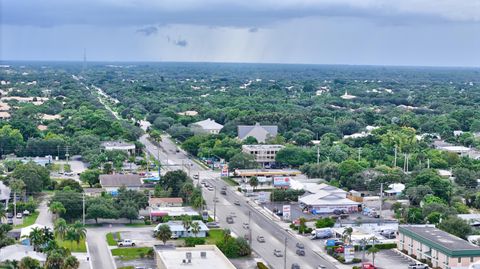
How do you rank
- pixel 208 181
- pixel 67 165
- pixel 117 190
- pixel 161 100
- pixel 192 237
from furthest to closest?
pixel 161 100 → pixel 67 165 → pixel 208 181 → pixel 117 190 → pixel 192 237

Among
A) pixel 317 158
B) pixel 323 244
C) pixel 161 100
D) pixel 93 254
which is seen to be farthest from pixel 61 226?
pixel 161 100

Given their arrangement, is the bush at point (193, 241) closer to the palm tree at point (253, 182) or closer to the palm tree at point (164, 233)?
the palm tree at point (164, 233)

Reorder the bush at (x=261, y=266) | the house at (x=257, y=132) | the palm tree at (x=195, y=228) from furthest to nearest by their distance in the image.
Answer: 1. the house at (x=257, y=132)
2. the palm tree at (x=195, y=228)
3. the bush at (x=261, y=266)

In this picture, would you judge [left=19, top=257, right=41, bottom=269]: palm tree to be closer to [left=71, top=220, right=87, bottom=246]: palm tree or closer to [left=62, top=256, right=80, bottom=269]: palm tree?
[left=62, top=256, right=80, bottom=269]: palm tree

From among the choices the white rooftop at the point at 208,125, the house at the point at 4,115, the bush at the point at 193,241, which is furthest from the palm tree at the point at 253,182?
the house at the point at 4,115

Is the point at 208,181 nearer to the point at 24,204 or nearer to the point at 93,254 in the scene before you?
the point at 24,204

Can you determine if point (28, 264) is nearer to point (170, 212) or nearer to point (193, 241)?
point (193, 241)
